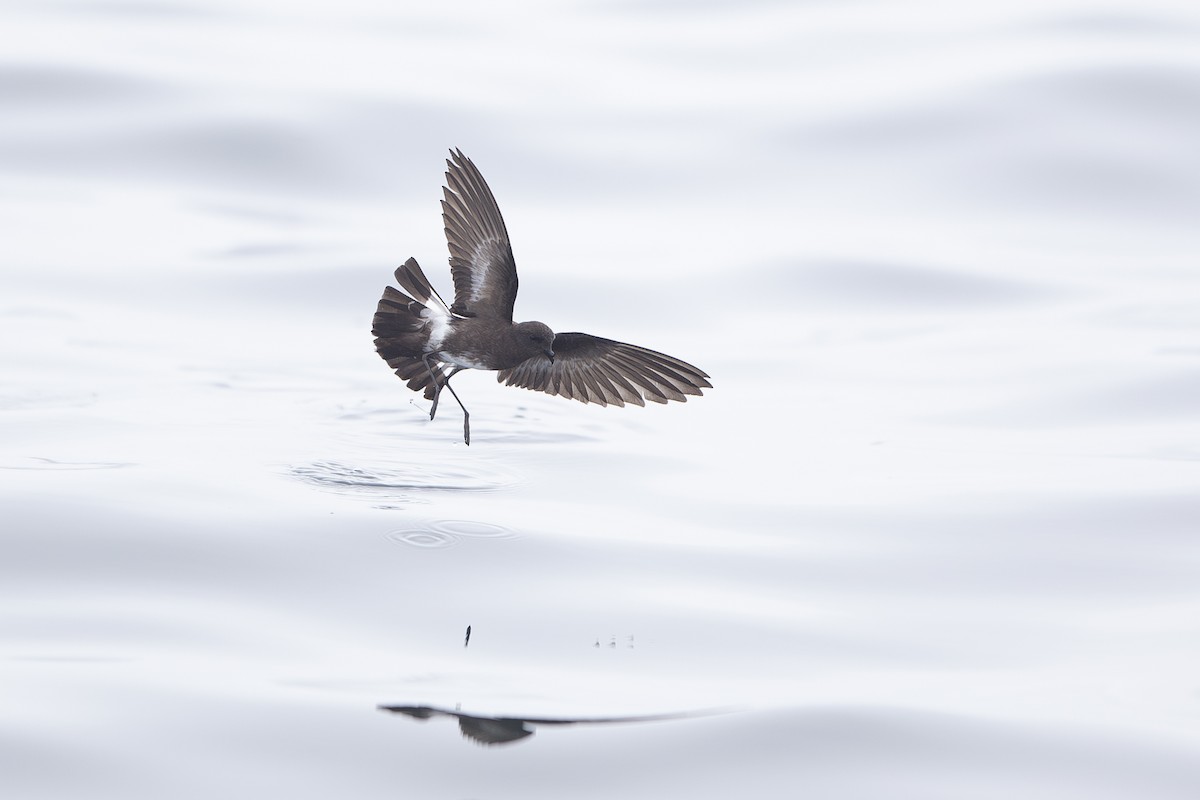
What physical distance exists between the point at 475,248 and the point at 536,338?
1.82ft

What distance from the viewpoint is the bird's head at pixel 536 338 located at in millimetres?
6012

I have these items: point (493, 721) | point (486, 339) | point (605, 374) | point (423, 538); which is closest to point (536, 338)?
point (486, 339)

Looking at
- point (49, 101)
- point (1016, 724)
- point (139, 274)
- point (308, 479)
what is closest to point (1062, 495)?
point (1016, 724)

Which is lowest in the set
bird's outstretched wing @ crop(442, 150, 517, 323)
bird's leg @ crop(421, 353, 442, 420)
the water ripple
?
the water ripple

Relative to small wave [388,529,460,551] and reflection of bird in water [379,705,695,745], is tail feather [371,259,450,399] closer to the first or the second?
small wave [388,529,460,551]

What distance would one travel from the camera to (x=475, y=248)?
6352 millimetres

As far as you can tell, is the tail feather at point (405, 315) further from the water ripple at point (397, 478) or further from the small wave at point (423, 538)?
the small wave at point (423, 538)

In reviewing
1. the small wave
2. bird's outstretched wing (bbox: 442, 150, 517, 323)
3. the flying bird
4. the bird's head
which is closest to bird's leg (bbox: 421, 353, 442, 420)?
the flying bird

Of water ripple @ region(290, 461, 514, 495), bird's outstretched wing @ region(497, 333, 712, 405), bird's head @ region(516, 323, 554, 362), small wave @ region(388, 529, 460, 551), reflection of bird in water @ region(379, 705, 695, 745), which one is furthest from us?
water ripple @ region(290, 461, 514, 495)

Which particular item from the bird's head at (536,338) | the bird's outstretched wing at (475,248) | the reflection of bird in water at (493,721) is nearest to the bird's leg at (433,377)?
the bird's outstretched wing at (475,248)

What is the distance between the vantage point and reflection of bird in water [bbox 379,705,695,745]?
432 cm

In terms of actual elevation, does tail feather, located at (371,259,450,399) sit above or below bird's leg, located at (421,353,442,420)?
above

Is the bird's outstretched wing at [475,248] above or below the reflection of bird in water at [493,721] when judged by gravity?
above

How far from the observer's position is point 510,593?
17.6ft
